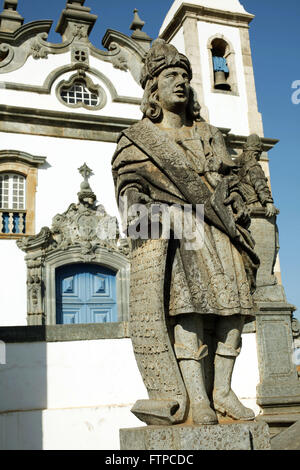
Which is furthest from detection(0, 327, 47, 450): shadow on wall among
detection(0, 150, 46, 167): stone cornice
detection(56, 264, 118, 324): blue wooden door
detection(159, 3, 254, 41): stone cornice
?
detection(159, 3, 254, 41): stone cornice

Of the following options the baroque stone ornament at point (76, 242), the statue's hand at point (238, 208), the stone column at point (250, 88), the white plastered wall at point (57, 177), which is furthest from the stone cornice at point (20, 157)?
the statue's hand at point (238, 208)

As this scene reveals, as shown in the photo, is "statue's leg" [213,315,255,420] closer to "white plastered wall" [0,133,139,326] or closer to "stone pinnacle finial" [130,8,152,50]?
"white plastered wall" [0,133,139,326]

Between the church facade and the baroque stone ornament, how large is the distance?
0.9 inches

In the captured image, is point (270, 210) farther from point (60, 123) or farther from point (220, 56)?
point (220, 56)

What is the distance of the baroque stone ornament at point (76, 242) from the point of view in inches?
475

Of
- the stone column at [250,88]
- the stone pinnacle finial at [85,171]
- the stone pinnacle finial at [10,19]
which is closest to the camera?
the stone pinnacle finial at [85,171]

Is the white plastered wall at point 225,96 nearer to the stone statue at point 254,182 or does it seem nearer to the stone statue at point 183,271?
the stone statue at point 254,182

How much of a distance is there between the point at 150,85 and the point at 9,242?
892 centimetres

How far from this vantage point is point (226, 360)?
3.30 metres

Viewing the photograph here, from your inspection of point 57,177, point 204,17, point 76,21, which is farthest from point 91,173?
point 204,17

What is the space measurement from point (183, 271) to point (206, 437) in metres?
0.93

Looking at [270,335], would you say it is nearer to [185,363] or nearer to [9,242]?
[185,363]

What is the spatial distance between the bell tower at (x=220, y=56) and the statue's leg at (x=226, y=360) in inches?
495

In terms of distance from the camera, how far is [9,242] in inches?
477
